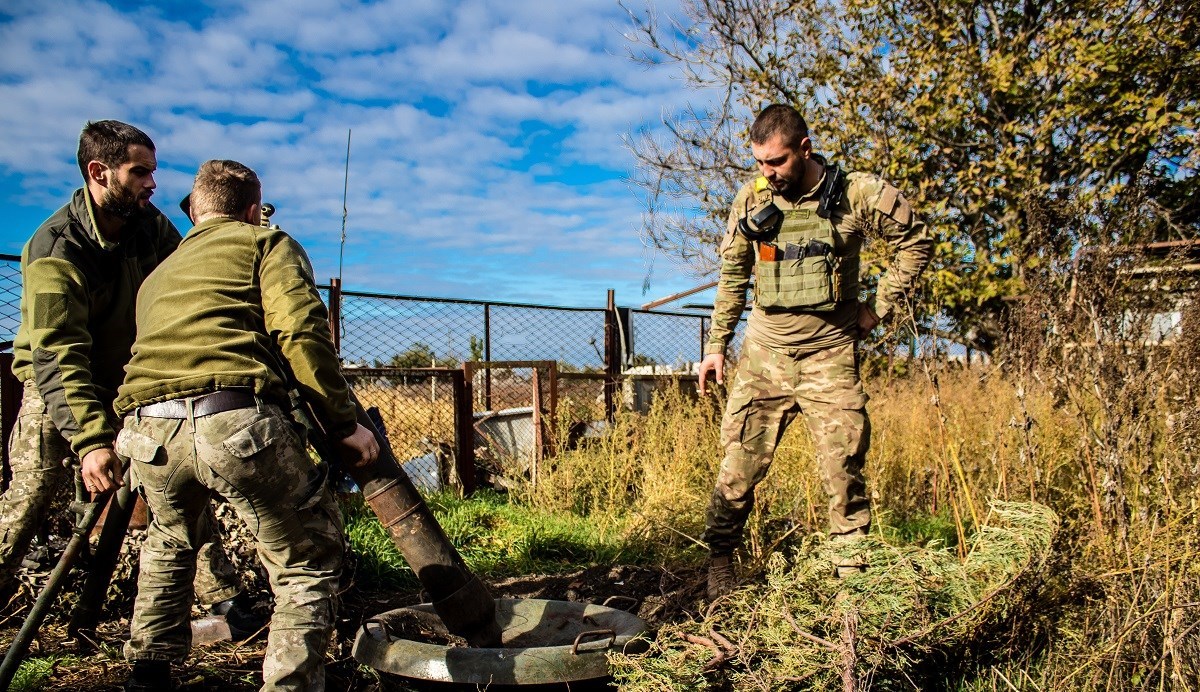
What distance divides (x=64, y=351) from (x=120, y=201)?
653 mm

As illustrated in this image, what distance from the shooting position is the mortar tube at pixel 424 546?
8.78 feet

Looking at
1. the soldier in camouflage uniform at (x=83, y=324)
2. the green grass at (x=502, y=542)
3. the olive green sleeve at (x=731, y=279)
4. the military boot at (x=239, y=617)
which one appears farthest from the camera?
the green grass at (x=502, y=542)

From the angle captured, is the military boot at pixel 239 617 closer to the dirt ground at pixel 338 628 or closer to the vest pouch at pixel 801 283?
the dirt ground at pixel 338 628

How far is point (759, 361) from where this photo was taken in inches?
153

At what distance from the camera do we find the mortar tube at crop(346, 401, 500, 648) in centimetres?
268

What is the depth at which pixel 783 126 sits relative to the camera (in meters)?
3.60

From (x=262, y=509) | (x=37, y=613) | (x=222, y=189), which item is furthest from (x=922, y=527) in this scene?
(x=37, y=613)

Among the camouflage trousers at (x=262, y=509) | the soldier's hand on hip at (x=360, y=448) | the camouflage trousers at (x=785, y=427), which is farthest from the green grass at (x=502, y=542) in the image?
the soldier's hand on hip at (x=360, y=448)

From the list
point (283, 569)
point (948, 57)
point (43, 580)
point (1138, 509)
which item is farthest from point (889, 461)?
point (948, 57)

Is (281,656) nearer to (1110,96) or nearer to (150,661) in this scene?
(150,661)

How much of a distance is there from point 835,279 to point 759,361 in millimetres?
516

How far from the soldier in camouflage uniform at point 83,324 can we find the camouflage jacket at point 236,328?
0.59 m

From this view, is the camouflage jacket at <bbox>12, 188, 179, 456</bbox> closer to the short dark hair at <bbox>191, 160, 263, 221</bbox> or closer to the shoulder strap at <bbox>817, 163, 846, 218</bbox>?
the short dark hair at <bbox>191, 160, 263, 221</bbox>

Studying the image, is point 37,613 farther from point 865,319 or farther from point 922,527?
point 922,527
